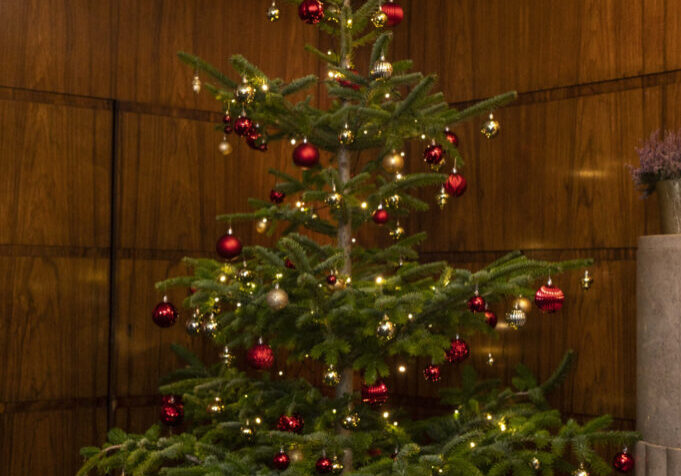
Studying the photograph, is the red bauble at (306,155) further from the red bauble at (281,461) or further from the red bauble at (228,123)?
the red bauble at (281,461)

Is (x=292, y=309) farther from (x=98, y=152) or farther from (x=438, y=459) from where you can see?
(x=98, y=152)

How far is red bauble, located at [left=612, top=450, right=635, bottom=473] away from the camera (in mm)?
3176

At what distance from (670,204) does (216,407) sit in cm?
151

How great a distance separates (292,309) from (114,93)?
1385mm

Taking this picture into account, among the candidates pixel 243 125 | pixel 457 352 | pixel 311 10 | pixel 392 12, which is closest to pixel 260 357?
pixel 457 352

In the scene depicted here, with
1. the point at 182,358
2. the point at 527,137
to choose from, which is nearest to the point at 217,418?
the point at 182,358

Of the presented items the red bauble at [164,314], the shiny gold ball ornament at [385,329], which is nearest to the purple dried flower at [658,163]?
the shiny gold ball ornament at [385,329]

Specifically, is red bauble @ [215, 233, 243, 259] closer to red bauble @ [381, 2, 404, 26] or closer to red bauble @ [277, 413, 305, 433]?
red bauble @ [277, 413, 305, 433]

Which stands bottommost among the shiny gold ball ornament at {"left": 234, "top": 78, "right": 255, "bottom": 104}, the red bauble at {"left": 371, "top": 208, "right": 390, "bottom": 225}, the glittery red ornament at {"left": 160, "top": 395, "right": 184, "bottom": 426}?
the glittery red ornament at {"left": 160, "top": 395, "right": 184, "bottom": 426}

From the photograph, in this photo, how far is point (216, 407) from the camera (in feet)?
10.8

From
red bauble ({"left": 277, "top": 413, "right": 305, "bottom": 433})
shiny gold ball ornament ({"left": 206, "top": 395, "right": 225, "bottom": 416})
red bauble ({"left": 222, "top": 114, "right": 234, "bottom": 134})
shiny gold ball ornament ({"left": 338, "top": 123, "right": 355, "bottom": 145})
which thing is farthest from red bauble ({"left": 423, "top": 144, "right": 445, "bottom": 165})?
shiny gold ball ornament ({"left": 206, "top": 395, "right": 225, "bottom": 416})

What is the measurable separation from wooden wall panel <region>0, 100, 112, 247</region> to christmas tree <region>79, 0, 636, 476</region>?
0.78 m

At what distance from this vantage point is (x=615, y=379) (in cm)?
362

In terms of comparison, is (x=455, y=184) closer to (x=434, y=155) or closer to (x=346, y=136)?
(x=434, y=155)
